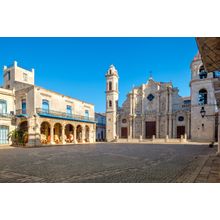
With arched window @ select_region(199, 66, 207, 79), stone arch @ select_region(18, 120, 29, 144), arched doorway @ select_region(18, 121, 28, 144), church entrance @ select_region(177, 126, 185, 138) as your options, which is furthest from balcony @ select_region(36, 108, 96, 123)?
arched window @ select_region(199, 66, 207, 79)

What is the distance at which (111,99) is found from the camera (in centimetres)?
3472

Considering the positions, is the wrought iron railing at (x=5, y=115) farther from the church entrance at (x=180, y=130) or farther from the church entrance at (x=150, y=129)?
the church entrance at (x=180, y=130)

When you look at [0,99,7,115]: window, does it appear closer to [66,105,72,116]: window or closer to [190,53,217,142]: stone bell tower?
[66,105,72,116]: window

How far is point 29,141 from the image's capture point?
17.1 m

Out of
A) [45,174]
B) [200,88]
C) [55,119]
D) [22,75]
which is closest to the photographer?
[45,174]

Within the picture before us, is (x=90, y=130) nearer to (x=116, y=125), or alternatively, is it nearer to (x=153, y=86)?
(x=116, y=125)

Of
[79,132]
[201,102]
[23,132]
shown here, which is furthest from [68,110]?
[201,102]

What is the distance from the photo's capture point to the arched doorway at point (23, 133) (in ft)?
57.6

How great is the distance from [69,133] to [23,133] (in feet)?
25.4

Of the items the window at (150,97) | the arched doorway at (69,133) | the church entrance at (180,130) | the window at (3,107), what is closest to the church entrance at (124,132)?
the window at (150,97)
